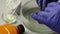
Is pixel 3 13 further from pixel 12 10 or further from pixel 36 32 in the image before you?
pixel 36 32

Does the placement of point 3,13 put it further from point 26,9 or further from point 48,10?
point 48,10

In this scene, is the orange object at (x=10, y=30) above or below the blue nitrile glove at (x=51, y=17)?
below

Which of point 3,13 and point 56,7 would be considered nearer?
point 56,7

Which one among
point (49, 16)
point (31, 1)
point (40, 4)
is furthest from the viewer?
point (31, 1)

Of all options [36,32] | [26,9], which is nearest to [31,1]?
[26,9]

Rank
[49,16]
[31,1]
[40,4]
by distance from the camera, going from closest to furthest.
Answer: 1. [49,16]
2. [40,4]
3. [31,1]

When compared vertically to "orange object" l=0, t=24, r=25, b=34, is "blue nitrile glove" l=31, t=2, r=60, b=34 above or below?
above

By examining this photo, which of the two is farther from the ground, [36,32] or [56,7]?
[56,7]

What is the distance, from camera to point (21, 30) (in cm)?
52

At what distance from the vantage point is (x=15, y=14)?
599 millimetres

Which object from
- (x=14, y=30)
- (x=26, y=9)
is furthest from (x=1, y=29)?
(x=26, y=9)

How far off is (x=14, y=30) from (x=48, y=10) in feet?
0.46

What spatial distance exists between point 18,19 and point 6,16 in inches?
2.0

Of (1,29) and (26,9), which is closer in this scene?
(1,29)
